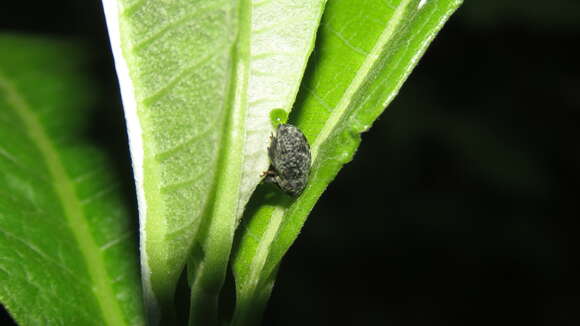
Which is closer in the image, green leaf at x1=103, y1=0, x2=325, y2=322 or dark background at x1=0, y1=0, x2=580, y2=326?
green leaf at x1=103, y1=0, x2=325, y2=322

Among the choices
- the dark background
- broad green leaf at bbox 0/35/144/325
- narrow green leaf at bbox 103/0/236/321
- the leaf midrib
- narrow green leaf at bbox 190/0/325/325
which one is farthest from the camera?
the dark background

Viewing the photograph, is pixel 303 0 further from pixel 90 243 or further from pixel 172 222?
pixel 90 243

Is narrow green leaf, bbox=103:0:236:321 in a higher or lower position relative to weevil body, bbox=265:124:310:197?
higher

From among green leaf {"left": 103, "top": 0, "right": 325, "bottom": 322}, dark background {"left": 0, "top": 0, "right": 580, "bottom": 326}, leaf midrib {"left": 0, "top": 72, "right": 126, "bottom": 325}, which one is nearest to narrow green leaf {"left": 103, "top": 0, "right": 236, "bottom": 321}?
green leaf {"left": 103, "top": 0, "right": 325, "bottom": 322}

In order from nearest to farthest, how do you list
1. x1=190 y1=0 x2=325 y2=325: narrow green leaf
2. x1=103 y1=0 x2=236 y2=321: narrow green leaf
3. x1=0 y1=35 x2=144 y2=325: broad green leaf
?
x1=103 y1=0 x2=236 y2=321: narrow green leaf
x1=190 y1=0 x2=325 y2=325: narrow green leaf
x1=0 y1=35 x2=144 y2=325: broad green leaf

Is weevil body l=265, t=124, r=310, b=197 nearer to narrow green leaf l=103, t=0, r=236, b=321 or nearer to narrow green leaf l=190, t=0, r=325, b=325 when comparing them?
narrow green leaf l=190, t=0, r=325, b=325

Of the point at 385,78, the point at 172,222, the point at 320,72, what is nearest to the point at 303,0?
the point at 385,78

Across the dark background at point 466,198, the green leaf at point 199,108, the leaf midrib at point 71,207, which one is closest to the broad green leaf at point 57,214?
the leaf midrib at point 71,207
